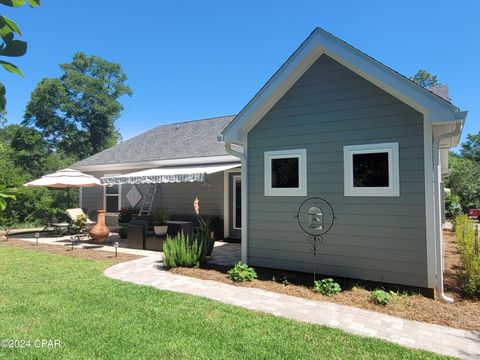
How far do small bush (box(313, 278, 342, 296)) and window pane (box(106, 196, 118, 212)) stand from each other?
16.7 metres

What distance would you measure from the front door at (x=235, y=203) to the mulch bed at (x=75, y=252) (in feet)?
17.7

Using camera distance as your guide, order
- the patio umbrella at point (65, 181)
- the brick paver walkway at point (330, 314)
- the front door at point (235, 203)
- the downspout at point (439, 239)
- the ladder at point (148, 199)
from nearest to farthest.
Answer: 1. the brick paver walkway at point (330, 314)
2. the downspout at point (439, 239)
3. the front door at point (235, 203)
4. the patio umbrella at point (65, 181)
5. the ladder at point (148, 199)

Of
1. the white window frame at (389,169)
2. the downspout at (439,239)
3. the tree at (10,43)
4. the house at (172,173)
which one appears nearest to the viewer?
the tree at (10,43)

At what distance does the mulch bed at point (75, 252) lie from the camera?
11945 mm

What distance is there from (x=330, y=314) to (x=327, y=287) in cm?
131

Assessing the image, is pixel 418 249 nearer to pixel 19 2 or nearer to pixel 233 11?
pixel 19 2

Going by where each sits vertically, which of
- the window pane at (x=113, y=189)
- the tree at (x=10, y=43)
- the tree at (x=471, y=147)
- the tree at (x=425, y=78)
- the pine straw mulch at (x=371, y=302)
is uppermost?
the tree at (x=425, y=78)

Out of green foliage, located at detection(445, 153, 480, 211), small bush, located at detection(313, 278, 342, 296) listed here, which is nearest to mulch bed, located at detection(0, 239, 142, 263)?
small bush, located at detection(313, 278, 342, 296)

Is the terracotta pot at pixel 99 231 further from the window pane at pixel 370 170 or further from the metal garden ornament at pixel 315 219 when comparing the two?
the window pane at pixel 370 170

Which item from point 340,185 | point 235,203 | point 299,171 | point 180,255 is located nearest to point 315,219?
point 340,185

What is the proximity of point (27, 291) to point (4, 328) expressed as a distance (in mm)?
2366

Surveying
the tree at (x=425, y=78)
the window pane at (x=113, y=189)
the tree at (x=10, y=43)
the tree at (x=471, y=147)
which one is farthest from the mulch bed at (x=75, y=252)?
the tree at (x=425, y=78)

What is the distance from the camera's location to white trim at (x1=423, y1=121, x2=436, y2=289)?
24.3 ft

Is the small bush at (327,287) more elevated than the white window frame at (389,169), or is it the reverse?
the white window frame at (389,169)
